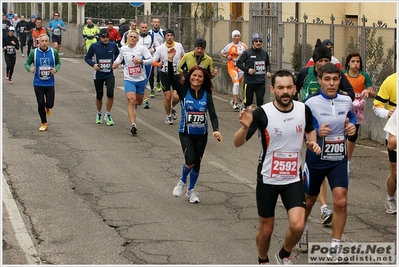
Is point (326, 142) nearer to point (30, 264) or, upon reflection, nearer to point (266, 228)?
point (266, 228)

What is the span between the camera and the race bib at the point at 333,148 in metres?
8.02

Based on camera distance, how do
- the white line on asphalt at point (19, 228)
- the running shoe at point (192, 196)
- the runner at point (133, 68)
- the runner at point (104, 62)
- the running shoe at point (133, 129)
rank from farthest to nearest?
the runner at point (104, 62) → the runner at point (133, 68) → the running shoe at point (133, 129) → the running shoe at point (192, 196) → the white line on asphalt at point (19, 228)

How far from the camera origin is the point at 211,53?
82.5 feet

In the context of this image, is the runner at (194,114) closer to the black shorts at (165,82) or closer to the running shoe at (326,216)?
the running shoe at (326,216)

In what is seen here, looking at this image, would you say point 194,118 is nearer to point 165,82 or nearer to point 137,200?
point 137,200

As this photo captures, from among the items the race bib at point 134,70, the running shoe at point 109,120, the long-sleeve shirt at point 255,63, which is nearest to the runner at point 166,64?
the race bib at point 134,70

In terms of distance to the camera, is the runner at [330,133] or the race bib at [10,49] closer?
the runner at [330,133]

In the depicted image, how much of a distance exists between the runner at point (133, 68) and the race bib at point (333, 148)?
815 cm

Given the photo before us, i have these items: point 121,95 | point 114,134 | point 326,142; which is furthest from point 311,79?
point 121,95

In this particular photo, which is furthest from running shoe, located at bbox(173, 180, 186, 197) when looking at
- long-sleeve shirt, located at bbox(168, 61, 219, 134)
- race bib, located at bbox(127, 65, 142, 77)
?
race bib, located at bbox(127, 65, 142, 77)

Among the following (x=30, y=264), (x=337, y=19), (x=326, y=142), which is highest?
(x=337, y=19)

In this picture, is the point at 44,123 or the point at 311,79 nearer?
the point at 311,79

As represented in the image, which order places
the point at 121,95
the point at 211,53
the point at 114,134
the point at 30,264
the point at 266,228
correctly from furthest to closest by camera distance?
the point at 211,53 < the point at 121,95 < the point at 114,134 < the point at 30,264 < the point at 266,228

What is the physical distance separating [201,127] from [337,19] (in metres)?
16.8
